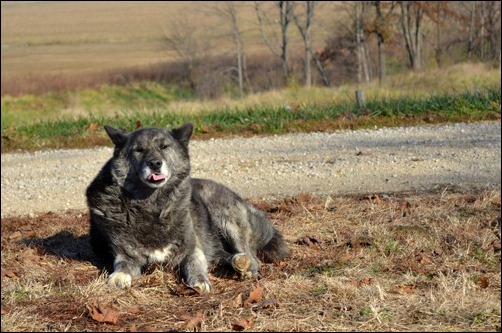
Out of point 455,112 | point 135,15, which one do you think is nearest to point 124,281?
point 455,112

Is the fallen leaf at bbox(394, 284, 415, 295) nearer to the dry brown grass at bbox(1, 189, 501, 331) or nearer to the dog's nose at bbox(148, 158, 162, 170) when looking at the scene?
the dry brown grass at bbox(1, 189, 501, 331)

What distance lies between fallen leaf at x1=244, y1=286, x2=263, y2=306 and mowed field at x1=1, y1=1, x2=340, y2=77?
43822 mm

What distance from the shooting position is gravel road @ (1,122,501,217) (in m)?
10.8

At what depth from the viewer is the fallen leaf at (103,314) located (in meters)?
5.21

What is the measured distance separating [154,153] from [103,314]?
5.58 ft

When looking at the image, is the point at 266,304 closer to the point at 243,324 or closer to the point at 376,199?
the point at 243,324

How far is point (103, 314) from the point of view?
17.3ft

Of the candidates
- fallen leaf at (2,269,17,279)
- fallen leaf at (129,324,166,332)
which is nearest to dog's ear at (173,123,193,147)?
fallen leaf at (2,269,17,279)

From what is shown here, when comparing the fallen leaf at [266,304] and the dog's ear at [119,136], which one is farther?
the dog's ear at [119,136]

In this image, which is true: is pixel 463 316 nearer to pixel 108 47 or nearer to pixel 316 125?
pixel 316 125

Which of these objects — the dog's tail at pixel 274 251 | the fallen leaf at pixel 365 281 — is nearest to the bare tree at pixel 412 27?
the dog's tail at pixel 274 251

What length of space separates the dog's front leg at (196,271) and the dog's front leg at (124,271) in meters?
0.39

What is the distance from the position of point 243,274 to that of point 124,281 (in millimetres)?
984

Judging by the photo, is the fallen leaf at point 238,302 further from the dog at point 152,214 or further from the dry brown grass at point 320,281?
the dog at point 152,214
